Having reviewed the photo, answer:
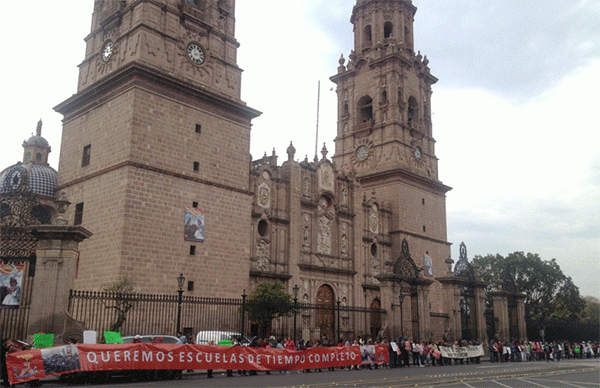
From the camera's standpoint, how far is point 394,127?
154 ft

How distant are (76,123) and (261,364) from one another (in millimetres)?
20691

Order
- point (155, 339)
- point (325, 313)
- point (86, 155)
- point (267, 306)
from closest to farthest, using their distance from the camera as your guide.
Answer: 1. point (155, 339)
2. point (267, 306)
3. point (86, 155)
4. point (325, 313)

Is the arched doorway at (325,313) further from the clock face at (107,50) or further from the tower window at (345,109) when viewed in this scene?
the clock face at (107,50)

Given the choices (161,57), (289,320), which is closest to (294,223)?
(289,320)

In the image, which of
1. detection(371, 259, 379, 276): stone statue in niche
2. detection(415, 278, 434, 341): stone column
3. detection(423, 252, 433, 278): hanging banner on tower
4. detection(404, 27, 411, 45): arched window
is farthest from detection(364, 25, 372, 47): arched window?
detection(415, 278, 434, 341): stone column

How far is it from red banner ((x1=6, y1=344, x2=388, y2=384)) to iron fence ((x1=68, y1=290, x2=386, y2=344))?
104 inches

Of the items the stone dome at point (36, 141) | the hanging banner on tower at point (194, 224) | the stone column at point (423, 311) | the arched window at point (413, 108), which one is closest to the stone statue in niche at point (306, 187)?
the hanging banner on tower at point (194, 224)

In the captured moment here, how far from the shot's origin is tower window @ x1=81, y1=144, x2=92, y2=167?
103 ft

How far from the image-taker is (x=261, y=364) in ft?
63.5

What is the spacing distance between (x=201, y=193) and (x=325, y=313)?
13118 millimetres

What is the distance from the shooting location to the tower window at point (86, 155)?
103 feet

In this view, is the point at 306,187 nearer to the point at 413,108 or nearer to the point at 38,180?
the point at 413,108

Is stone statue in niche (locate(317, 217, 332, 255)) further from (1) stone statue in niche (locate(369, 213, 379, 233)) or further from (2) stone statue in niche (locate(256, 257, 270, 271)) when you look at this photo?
(2) stone statue in niche (locate(256, 257, 270, 271))

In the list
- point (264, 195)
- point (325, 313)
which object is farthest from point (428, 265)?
point (264, 195)
